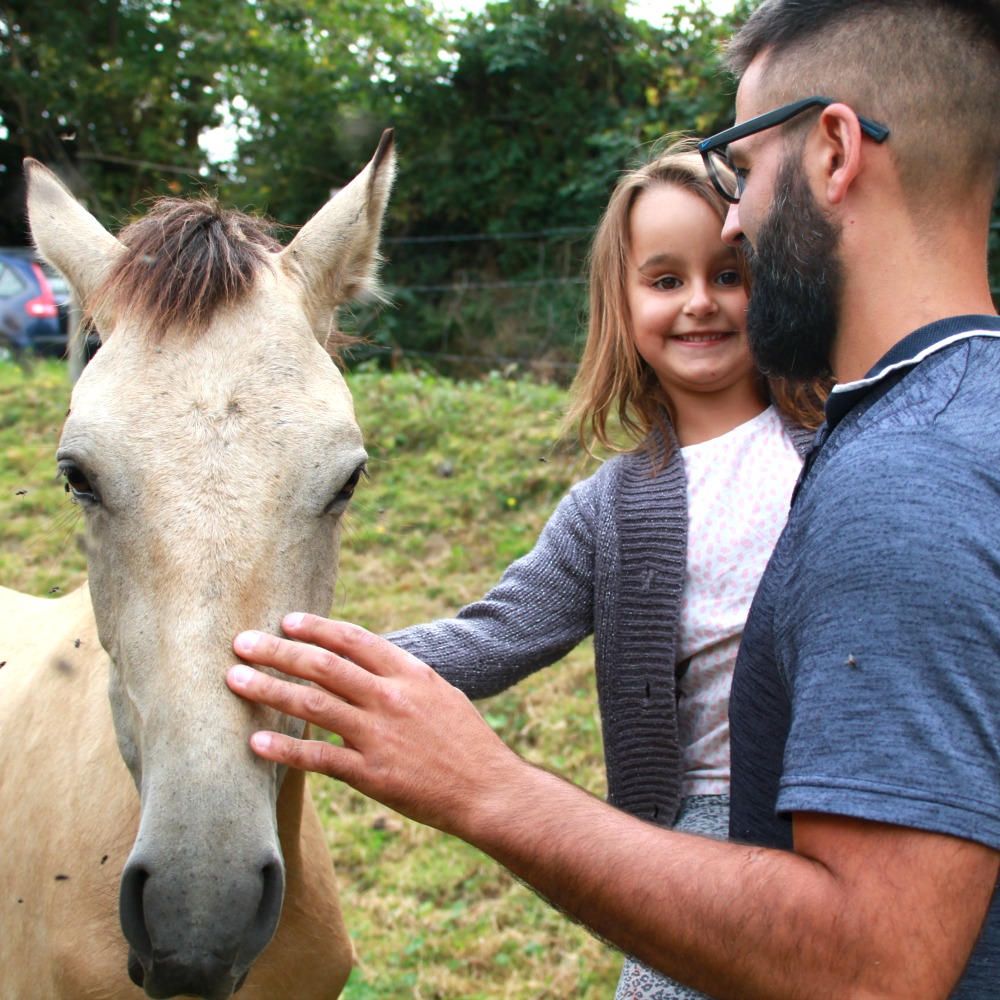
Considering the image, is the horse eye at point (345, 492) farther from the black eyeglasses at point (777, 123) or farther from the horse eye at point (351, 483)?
the black eyeglasses at point (777, 123)

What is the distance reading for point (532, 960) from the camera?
3572 mm

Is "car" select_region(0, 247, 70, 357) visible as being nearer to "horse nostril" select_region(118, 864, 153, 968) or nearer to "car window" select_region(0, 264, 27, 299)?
"car window" select_region(0, 264, 27, 299)

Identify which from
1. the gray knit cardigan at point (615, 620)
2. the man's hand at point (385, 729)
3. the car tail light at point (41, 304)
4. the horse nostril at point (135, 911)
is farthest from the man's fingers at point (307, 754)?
the car tail light at point (41, 304)

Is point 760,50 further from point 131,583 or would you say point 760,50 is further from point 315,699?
point 131,583

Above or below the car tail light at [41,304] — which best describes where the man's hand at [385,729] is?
below

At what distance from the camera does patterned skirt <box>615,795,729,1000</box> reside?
1.89 meters

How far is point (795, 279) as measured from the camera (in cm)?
148

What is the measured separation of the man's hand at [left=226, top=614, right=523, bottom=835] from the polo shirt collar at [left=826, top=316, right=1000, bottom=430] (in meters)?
0.72

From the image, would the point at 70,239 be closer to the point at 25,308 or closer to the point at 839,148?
the point at 839,148

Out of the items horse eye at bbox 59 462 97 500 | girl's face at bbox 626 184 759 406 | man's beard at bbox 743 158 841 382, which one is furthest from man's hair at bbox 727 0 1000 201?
horse eye at bbox 59 462 97 500

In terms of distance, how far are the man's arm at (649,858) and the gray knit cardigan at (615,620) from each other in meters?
0.72

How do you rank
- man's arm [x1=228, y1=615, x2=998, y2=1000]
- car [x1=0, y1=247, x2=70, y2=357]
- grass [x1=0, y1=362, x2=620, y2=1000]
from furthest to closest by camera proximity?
car [x1=0, y1=247, x2=70, y2=357] < grass [x1=0, y1=362, x2=620, y2=1000] < man's arm [x1=228, y1=615, x2=998, y2=1000]

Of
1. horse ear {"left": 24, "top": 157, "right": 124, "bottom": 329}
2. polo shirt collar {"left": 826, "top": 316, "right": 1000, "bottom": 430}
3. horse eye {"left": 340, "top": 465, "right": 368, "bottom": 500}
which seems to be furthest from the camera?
horse ear {"left": 24, "top": 157, "right": 124, "bottom": 329}

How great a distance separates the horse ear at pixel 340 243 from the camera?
207 cm
